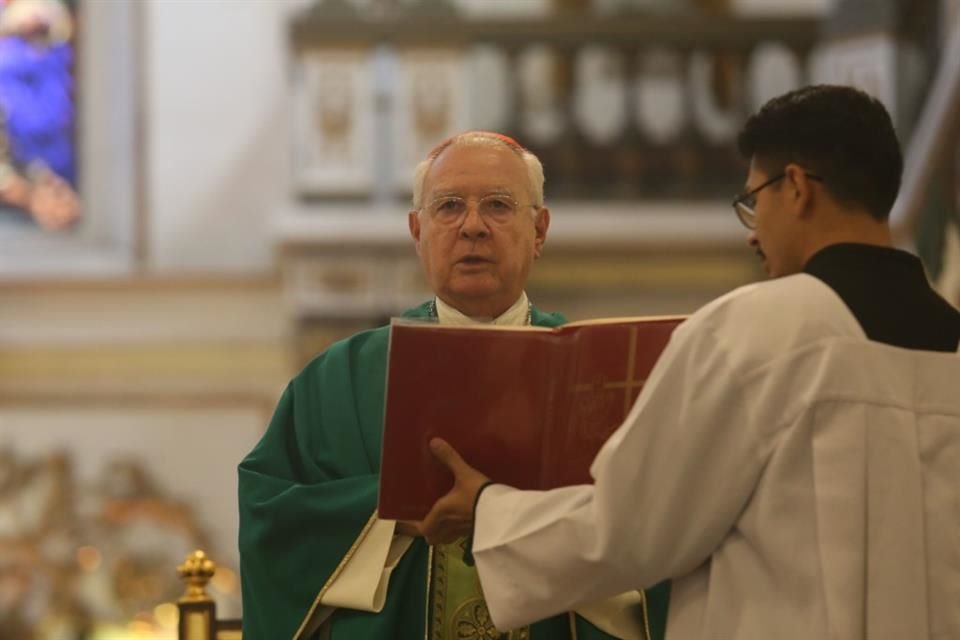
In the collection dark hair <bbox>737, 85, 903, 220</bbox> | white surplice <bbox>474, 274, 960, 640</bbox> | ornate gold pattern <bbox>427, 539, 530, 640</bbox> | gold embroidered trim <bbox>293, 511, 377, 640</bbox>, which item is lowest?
ornate gold pattern <bbox>427, 539, 530, 640</bbox>

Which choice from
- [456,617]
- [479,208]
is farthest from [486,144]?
[456,617]

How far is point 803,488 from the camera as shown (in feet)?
8.14

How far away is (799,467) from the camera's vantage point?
2484 mm

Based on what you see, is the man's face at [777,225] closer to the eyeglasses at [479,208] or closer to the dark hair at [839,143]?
the dark hair at [839,143]

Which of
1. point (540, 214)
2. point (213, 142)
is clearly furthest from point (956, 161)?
point (213, 142)

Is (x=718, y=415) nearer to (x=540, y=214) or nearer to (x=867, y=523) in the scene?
(x=867, y=523)

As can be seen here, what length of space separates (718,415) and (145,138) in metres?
5.89

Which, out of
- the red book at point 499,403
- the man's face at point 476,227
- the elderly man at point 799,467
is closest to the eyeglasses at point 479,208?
the man's face at point 476,227

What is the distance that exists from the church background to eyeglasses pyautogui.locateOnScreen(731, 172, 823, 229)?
Result: 443cm

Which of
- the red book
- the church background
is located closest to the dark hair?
the red book

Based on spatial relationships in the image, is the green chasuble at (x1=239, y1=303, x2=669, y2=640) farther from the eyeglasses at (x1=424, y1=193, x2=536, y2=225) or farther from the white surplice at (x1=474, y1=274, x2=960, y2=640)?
the white surplice at (x1=474, y1=274, x2=960, y2=640)

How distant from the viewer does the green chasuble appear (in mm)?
3166

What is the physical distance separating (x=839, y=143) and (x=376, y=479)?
1094 millimetres

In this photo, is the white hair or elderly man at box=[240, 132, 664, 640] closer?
elderly man at box=[240, 132, 664, 640]
